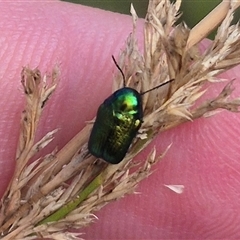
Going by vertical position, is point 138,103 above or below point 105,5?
above

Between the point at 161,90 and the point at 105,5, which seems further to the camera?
the point at 105,5

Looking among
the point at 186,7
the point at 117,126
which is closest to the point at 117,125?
the point at 117,126

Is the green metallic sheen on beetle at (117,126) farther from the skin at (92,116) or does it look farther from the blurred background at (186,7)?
the blurred background at (186,7)

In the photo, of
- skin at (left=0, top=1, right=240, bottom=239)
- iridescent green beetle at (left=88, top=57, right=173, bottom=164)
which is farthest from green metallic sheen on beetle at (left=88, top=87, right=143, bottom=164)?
skin at (left=0, top=1, right=240, bottom=239)

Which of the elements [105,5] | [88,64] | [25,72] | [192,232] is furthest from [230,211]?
[105,5]

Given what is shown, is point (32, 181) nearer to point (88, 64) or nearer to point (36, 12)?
point (88, 64)

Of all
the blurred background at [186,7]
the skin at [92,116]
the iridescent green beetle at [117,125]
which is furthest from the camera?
the blurred background at [186,7]

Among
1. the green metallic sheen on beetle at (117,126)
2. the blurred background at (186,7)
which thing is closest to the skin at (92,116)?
the green metallic sheen on beetle at (117,126)

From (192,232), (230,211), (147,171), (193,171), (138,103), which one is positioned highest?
(138,103)
